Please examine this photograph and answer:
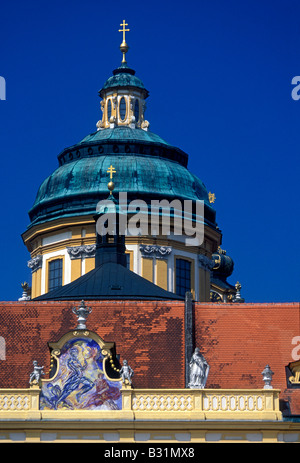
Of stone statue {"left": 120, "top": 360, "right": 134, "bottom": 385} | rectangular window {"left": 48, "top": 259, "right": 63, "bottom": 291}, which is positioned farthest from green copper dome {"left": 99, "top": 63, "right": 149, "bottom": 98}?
stone statue {"left": 120, "top": 360, "right": 134, "bottom": 385}

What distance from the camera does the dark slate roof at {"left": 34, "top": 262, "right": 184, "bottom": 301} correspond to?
57.9 m

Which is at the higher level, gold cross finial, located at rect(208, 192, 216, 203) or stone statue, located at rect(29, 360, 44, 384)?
gold cross finial, located at rect(208, 192, 216, 203)

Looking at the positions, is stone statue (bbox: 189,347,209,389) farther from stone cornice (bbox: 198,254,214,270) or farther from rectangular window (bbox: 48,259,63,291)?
stone cornice (bbox: 198,254,214,270)

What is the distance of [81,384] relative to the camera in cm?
4838

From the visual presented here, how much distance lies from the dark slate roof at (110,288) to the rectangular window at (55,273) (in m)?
9.41

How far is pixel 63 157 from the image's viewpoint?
7406cm

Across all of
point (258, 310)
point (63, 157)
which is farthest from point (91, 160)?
point (258, 310)

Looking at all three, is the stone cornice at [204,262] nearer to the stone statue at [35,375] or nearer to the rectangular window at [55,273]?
the rectangular window at [55,273]

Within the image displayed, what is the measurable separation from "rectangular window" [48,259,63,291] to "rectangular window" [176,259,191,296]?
17.6 feet

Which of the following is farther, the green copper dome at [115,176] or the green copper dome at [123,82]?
the green copper dome at [123,82]

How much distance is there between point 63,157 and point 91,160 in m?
1.97

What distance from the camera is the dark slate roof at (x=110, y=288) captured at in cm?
5794

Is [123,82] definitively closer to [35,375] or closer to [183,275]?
[183,275]

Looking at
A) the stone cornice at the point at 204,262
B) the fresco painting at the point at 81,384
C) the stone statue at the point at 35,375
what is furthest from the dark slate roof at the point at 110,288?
the stone cornice at the point at 204,262
